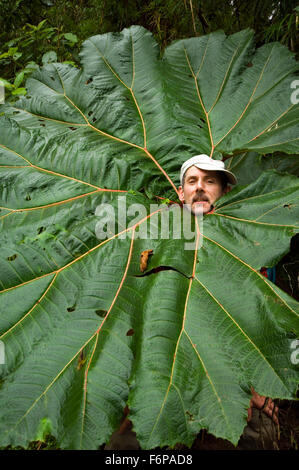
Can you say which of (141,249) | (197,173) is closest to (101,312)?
(141,249)

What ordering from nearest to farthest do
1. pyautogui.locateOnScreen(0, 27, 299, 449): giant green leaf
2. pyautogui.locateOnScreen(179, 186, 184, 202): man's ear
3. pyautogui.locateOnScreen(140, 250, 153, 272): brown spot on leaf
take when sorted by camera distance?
pyautogui.locateOnScreen(0, 27, 299, 449): giant green leaf → pyautogui.locateOnScreen(140, 250, 153, 272): brown spot on leaf → pyautogui.locateOnScreen(179, 186, 184, 202): man's ear

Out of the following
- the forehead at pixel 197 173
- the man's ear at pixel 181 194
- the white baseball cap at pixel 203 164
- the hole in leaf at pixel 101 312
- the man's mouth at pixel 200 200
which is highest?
the white baseball cap at pixel 203 164

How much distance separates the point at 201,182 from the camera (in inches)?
58.6

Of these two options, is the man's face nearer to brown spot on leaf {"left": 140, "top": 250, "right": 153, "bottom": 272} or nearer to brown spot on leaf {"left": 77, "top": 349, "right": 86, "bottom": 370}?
brown spot on leaf {"left": 140, "top": 250, "right": 153, "bottom": 272}

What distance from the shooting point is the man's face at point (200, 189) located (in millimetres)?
1473

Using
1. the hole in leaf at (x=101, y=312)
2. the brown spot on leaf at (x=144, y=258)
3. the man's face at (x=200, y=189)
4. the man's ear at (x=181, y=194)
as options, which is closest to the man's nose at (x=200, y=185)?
the man's face at (x=200, y=189)

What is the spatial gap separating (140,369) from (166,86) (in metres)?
1.34

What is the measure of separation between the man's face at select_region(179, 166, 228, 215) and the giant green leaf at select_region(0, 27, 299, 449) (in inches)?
2.3

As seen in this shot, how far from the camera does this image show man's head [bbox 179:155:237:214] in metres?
1.48

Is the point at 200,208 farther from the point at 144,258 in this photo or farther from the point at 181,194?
the point at 144,258

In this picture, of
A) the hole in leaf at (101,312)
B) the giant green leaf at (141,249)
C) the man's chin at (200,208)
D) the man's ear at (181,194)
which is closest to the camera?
the giant green leaf at (141,249)

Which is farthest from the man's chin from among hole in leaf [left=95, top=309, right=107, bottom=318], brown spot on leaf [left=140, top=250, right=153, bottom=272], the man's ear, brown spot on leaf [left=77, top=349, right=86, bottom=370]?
brown spot on leaf [left=77, top=349, right=86, bottom=370]

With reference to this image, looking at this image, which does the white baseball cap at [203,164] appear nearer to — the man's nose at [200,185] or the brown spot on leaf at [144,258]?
the man's nose at [200,185]

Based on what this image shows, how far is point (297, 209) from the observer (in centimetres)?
128
